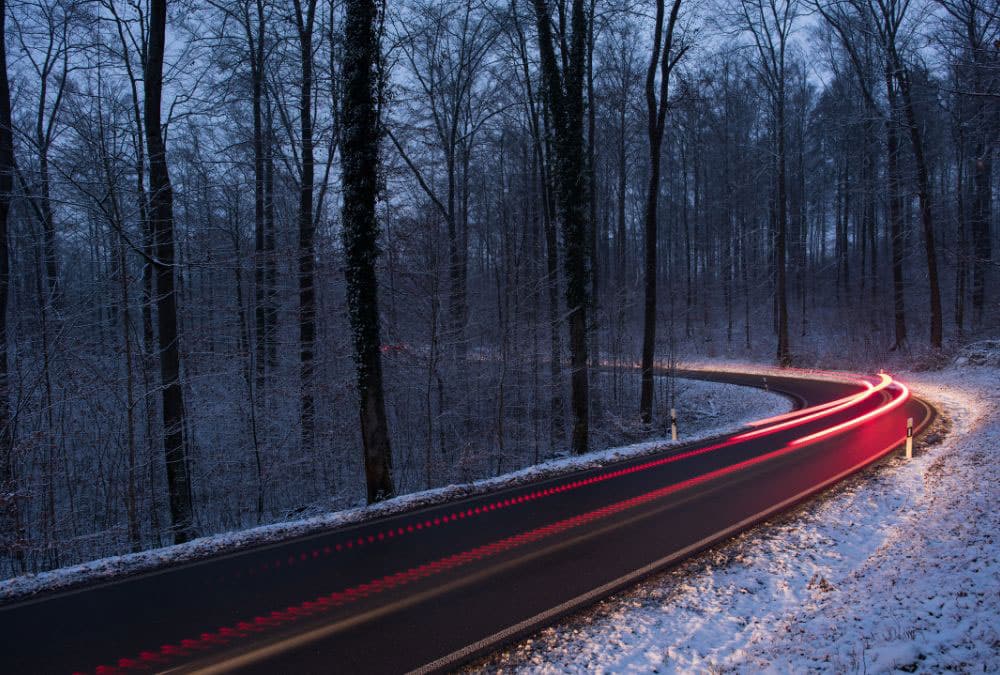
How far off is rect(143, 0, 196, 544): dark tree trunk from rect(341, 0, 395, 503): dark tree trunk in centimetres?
357

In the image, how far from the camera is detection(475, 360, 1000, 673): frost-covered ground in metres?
4.25

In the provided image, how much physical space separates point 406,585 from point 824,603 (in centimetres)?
446

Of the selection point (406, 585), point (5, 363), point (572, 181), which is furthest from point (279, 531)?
point (572, 181)

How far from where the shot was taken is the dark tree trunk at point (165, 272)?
398 inches

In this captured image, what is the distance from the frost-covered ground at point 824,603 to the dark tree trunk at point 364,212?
5800mm

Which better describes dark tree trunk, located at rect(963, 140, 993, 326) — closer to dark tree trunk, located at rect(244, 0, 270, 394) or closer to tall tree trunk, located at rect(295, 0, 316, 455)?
tall tree trunk, located at rect(295, 0, 316, 455)

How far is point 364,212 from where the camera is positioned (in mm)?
9781

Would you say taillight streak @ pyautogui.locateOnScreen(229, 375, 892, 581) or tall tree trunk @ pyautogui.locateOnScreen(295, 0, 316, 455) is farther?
tall tree trunk @ pyautogui.locateOnScreen(295, 0, 316, 455)

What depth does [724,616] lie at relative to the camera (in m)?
5.34

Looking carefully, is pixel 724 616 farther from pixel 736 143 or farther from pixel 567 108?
pixel 736 143

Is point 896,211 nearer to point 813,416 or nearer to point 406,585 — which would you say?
point 813,416

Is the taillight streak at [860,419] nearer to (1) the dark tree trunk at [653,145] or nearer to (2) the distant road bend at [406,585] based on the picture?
(2) the distant road bend at [406,585]

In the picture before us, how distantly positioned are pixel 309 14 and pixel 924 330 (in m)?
37.1

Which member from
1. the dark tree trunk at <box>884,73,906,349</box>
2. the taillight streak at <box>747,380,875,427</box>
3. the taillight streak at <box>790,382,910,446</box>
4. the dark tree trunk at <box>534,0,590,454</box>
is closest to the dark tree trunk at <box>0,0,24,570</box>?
the dark tree trunk at <box>534,0,590,454</box>
